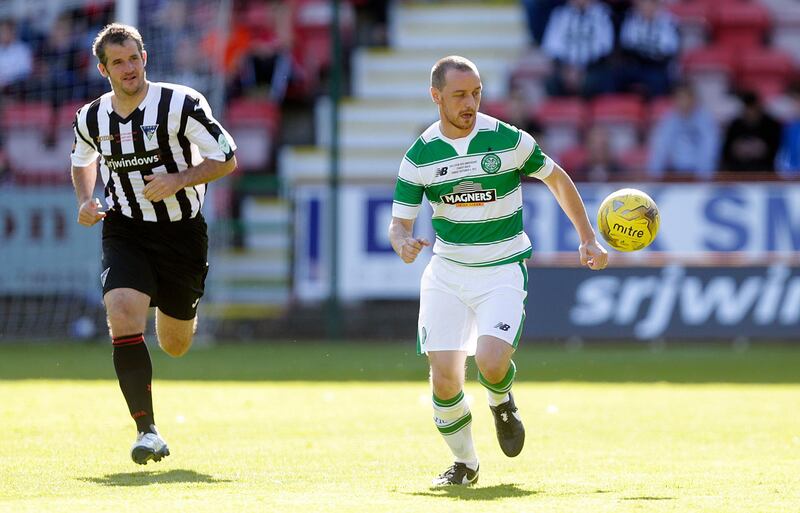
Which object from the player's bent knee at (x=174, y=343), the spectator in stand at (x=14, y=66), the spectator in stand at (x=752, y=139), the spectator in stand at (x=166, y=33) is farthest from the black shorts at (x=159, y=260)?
the spectator in stand at (x=14, y=66)

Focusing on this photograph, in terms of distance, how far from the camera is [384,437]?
26.4 ft

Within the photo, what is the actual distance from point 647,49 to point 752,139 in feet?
6.61

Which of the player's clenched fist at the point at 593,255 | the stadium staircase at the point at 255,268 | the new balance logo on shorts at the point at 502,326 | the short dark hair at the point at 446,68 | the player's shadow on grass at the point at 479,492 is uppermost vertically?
the short dark hair at the point at 446,68

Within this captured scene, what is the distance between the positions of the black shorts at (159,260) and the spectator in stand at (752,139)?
933 cm

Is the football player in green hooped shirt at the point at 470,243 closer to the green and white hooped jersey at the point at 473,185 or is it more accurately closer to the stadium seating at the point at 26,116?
the green and white hooped jersey at the point at 473,185

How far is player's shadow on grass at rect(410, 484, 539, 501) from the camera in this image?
19.4 feet

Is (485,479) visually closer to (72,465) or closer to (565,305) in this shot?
(72,465)

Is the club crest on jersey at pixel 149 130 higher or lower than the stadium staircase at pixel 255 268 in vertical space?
higher

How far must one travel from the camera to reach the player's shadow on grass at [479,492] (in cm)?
591

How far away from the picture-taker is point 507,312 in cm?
650

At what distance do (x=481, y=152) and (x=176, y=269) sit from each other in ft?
6.48

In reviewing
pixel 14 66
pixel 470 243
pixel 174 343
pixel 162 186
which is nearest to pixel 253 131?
pixel 14 66

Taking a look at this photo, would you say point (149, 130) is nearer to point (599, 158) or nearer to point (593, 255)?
point (593, 255)

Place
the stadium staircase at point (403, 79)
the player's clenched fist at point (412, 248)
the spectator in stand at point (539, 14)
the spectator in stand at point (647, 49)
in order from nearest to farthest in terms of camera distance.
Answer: the player's clenched fist at point (412, 248)
the spectator in stand at point (647, 49)
the spectator in stand at point (539, 14)
the stadium staircase at point (403, 79)
